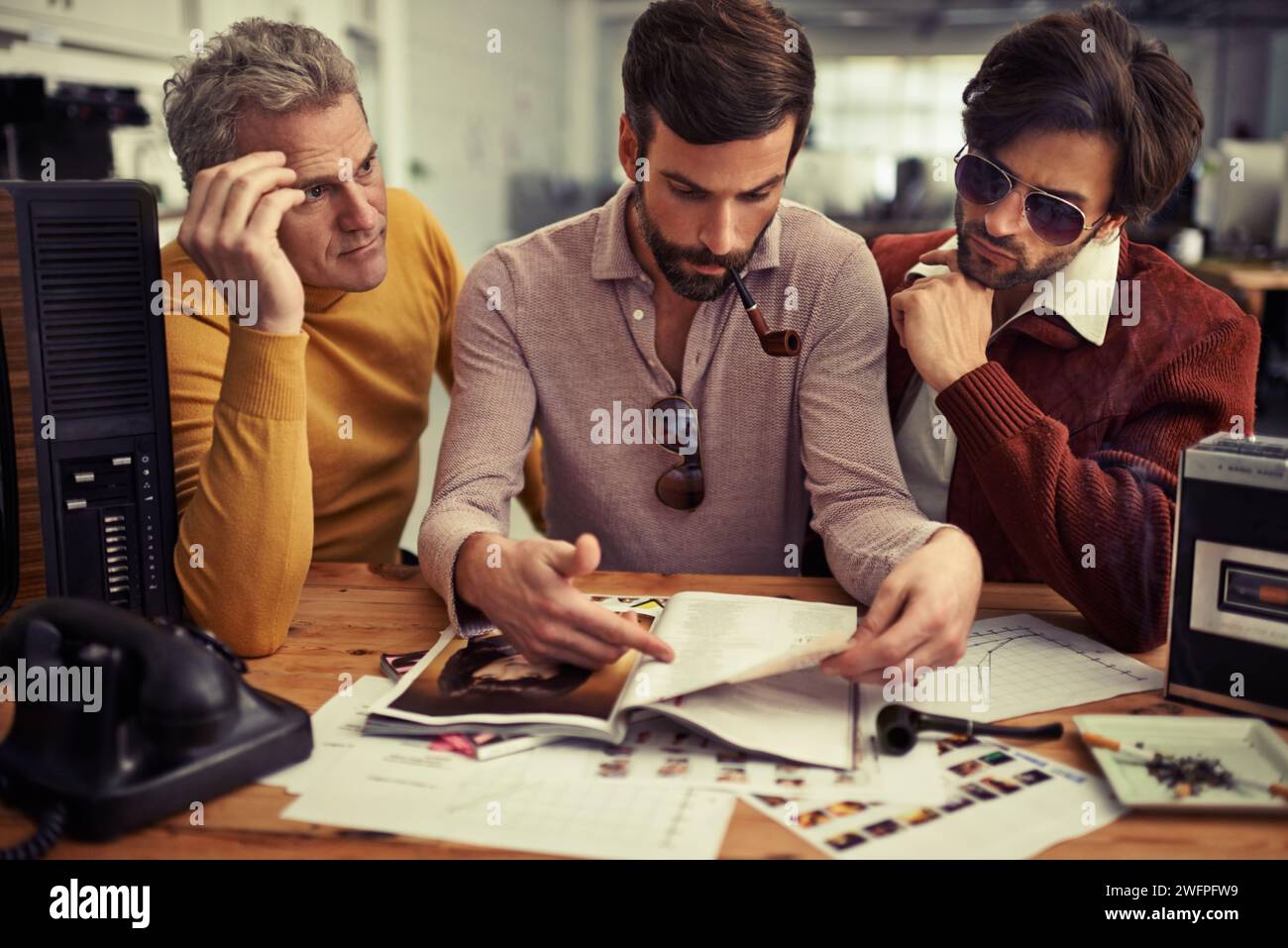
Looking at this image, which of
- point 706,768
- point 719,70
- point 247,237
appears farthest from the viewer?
point 719,70

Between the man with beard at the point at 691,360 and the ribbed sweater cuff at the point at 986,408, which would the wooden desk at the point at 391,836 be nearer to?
the man with beard at the point at 691,360

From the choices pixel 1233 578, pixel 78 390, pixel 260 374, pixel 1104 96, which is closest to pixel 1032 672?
pixel 1233 578

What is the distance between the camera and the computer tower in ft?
3.48

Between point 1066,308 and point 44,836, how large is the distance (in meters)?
1.23

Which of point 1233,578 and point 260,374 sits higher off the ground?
point 260,374

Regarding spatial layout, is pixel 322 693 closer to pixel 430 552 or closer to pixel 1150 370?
pixel 430 552

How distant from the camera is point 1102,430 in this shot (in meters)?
1.41

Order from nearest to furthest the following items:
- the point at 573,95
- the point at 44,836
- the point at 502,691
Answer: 1. the point at 44,836
2. the point at 502,691
3. the point at 573,95

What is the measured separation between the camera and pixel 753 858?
779 millimetres

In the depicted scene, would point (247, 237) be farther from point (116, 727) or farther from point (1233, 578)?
point (1233, 578)

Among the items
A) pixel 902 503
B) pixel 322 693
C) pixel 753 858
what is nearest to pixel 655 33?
pixel 902 503

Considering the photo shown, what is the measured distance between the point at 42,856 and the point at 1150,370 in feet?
4.13

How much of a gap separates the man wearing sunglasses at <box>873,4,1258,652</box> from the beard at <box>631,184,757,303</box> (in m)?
0.21

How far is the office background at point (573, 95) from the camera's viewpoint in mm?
3338
